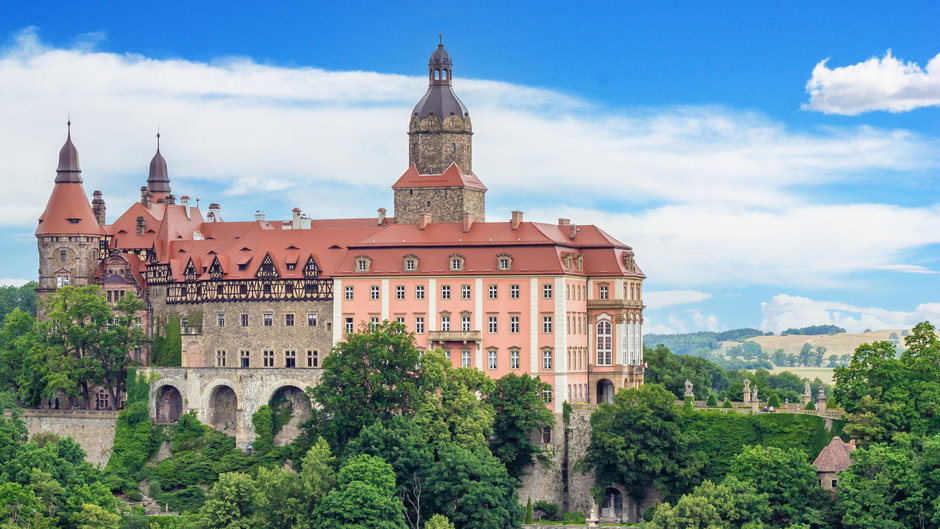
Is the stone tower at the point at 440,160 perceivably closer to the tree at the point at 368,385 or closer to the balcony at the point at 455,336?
the balcony at the point at 455,336

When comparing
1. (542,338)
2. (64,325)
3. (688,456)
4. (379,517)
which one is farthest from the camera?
(64,325)

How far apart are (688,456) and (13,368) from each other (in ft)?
149

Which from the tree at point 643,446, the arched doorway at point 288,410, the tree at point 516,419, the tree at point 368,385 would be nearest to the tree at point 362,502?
the tree at point 368,385

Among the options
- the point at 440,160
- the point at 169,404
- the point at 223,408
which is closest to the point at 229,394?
the point at 223,408

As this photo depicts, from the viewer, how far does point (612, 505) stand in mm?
91688

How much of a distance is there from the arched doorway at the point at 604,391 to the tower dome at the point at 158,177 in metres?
40.7

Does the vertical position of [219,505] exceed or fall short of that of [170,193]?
it falls short

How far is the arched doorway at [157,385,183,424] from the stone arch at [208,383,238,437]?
2477 mm

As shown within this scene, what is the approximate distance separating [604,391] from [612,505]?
900 cm

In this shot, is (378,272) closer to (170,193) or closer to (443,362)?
(443,362)

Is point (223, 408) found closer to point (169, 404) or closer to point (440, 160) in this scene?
point (169, 404)

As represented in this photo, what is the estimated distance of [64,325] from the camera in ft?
347

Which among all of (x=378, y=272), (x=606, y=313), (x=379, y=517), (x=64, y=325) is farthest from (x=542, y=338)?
(x=64, y=325)

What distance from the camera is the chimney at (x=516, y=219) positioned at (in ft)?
326
